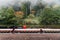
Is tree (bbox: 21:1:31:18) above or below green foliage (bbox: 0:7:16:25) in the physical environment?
above

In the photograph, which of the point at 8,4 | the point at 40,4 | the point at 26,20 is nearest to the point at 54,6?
the point at 40,4

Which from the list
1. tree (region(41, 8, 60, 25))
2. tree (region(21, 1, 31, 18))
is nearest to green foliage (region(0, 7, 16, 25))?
tree (region(21, 1, 31, 18))

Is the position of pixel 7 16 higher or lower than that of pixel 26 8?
lower

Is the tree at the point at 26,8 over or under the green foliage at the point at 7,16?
over

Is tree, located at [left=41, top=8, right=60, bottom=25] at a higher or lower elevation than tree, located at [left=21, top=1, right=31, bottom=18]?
lower

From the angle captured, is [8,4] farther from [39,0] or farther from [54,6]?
[54,6]

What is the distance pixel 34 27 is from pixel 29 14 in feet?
3.66

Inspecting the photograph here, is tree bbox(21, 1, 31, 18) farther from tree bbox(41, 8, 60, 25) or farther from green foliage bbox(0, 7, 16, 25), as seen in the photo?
tree bbox(41, 8, 60, 25)

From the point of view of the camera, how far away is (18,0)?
15945 millimetres

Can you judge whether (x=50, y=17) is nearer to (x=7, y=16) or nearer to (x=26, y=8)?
(x=26, y=8)

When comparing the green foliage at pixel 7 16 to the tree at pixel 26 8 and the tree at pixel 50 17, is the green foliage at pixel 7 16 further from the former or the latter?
the tree at pixel 50 17

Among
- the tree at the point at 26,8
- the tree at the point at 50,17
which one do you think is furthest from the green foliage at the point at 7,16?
the tree at the point at 50,17

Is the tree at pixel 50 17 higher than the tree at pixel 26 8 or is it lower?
lower

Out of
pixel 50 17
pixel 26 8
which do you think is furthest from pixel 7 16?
pixel 50 17
